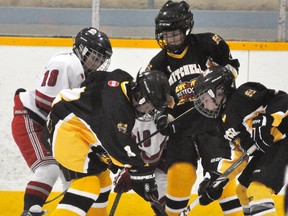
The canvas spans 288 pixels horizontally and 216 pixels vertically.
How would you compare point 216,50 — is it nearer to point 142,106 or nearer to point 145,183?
point 142,106

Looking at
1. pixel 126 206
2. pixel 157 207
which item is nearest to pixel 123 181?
pixel 157 207

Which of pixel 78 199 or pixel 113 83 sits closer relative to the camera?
pixel 78 199

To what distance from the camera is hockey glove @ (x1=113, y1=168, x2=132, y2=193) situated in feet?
12.6

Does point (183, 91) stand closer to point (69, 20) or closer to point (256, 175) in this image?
point (256, 175)

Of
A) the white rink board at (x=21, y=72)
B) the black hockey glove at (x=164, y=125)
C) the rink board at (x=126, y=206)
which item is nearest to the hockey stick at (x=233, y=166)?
the black hockey glove at (x=164, y=125)

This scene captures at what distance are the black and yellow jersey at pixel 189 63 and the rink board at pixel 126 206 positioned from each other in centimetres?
107

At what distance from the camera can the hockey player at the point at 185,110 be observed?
13.8ft

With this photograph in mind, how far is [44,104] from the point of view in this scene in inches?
170

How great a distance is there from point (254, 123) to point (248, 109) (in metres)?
0.09

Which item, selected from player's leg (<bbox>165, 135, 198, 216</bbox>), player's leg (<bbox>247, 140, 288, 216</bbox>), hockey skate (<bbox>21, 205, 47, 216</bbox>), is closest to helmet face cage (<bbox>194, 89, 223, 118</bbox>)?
player's leg (<bbox>165, 135, 198, 216</bbox>)

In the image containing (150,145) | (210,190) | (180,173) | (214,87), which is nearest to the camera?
(214,87)

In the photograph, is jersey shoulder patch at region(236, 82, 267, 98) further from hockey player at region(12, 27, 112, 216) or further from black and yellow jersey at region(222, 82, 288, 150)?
hockey player at region(12, 27, 112, 216)

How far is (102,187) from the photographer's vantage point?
4.24 metres

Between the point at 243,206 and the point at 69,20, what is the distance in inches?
74.3
